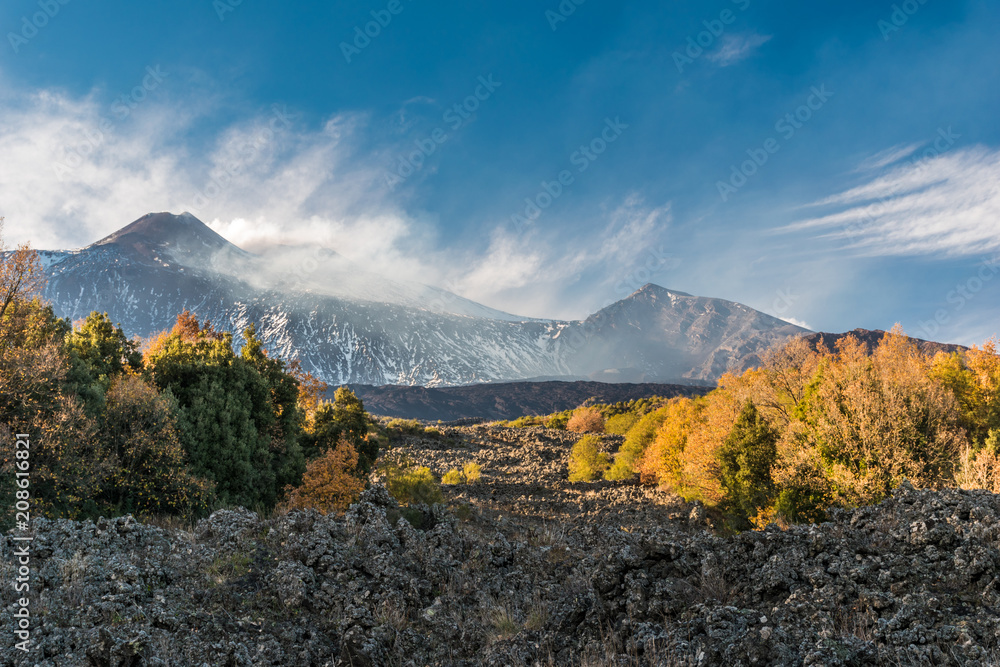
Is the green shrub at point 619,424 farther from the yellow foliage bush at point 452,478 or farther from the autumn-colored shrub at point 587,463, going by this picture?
the yellow foliage bush at point 452,478

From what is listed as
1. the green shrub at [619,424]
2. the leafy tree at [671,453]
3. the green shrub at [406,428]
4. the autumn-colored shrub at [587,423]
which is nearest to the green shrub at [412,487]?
the leafy tree at [671,453]

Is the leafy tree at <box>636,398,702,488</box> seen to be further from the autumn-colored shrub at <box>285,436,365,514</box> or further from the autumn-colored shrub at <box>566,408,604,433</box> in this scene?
the autumn-colored shrub at <box>566,408,604,433</box>

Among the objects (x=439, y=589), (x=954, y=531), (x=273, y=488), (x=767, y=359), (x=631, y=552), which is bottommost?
(x=273, y=488)

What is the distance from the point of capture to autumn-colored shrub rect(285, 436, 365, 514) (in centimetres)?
2125

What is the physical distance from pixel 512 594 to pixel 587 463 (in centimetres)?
4356

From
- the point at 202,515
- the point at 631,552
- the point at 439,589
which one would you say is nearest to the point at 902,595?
the point at 631,552

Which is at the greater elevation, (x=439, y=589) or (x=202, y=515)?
(x=439, y=589)

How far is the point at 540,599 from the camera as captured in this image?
26.5 feet

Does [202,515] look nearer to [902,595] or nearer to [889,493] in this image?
[902,595]

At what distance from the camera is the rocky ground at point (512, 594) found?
18.4 feet

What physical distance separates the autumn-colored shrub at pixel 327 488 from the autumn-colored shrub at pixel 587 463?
30.5 m

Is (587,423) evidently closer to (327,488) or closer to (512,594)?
(327,488)

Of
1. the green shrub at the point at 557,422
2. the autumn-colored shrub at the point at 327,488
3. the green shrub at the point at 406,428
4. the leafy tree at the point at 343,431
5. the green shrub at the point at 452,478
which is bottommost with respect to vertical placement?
the green shrub at the point at 452,478

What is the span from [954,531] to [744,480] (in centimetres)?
2390
